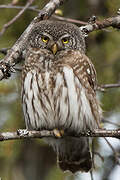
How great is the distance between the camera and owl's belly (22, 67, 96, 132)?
4.64 metres

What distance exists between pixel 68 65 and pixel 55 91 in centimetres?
32

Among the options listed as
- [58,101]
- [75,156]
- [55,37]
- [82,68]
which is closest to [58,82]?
[58,101]

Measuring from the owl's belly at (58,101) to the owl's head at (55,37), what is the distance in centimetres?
30

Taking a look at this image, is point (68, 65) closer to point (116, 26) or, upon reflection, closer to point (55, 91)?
point (55, 91)

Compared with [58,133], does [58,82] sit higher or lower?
higher

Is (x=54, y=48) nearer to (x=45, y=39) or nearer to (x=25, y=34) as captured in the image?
(x=45, y=39)

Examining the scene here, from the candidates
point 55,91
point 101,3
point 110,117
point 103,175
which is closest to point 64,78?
point 55,91

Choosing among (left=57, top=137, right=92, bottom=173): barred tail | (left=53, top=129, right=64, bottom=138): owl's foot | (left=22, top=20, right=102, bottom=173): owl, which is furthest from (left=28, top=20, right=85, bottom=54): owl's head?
(left=57, top=137, right=92, bottom=173): barred tail

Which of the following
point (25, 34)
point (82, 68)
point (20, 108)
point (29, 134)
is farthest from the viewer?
point (20, 108)

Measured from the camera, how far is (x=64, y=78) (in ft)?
15.2

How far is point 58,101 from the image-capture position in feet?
15.3

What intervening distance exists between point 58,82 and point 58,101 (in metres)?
0.19

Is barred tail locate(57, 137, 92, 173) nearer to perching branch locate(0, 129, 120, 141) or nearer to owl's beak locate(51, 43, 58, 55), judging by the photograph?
perching branch locate(0, 129, 120, 141)

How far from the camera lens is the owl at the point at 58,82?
466cm
